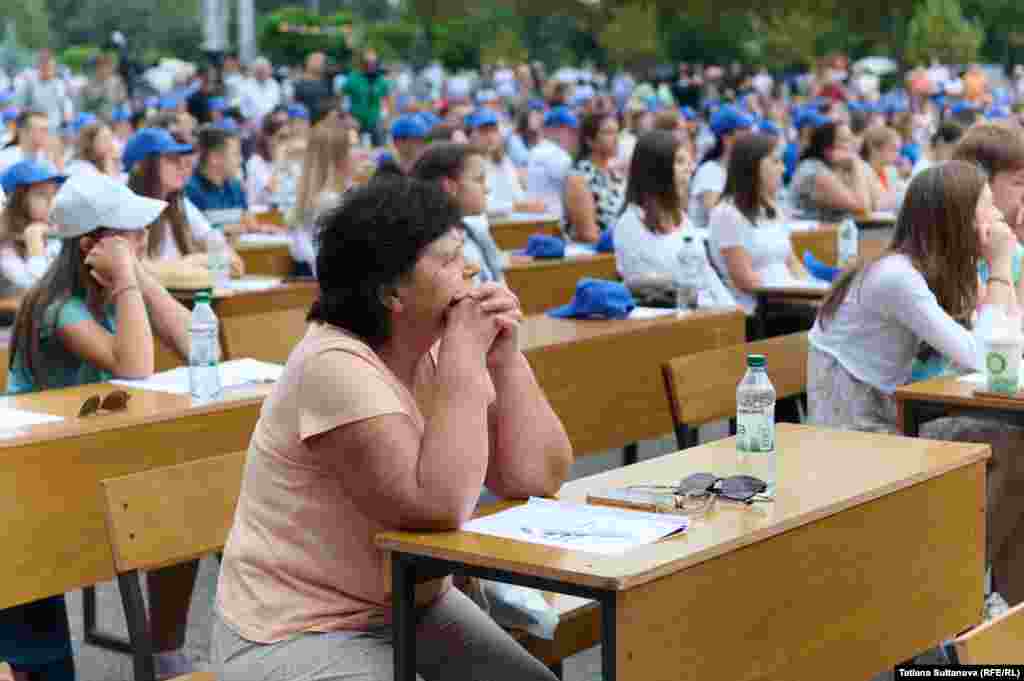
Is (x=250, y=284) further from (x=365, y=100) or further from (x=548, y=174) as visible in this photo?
(x=365, y=100)

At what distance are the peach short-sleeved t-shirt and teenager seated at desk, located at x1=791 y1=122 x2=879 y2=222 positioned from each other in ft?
30.0

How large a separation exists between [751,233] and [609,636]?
5732 millimetres

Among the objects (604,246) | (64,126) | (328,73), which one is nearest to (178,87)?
(328,73)

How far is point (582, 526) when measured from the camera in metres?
3.42

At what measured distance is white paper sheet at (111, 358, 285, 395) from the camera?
539cm

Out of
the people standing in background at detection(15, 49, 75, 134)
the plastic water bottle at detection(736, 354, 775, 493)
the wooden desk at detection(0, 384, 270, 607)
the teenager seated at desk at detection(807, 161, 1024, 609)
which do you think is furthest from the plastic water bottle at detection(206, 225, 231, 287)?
the people standing in background at detection(15, 49, 75, 134)

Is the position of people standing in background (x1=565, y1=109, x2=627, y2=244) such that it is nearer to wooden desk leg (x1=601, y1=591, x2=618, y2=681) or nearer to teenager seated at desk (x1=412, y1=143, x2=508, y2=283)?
teenager seated at desk (x1=412, y1=143, x2=508, y2=283)

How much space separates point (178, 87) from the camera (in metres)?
30.0

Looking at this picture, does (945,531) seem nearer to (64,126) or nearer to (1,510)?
(1,510)

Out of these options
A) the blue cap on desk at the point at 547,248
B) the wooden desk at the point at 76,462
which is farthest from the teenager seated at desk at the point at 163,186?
the wooden desk at the point at 76,462

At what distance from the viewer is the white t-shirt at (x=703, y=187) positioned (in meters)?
11.6

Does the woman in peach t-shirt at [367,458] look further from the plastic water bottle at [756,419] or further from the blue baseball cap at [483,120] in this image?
the blue baseball cap at [483,120]

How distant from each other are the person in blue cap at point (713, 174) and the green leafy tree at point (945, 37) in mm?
29299

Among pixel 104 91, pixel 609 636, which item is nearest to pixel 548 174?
pixel 609 636
